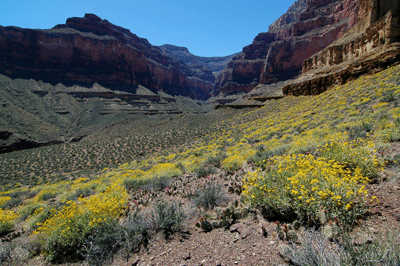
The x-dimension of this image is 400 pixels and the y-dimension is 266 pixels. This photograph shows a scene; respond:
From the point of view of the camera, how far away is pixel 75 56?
91.9 m

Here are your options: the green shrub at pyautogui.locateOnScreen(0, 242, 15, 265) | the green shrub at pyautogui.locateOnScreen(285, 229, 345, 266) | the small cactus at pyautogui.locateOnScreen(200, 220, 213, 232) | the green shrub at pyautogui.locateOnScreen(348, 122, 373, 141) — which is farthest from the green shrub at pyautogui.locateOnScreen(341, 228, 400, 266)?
the green shrub at pyautogui.locateOnScreen(0, 242, 15, 265)

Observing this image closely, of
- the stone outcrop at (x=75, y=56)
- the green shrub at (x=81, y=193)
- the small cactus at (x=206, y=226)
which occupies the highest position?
the stone outcrop at (x=75, y=56)

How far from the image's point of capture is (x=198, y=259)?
2.97m

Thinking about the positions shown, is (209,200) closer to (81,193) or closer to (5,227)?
(5,227)

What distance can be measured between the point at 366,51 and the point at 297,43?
84.7 meters

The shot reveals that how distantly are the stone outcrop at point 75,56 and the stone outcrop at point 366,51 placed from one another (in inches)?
3555

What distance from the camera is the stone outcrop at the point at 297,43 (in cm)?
7888

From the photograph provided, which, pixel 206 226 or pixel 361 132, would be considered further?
pixel 361 132

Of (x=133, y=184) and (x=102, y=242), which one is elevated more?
(x=102, y=242)

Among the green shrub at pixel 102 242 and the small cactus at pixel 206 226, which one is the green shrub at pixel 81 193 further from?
the small cactus at pixel 206 226

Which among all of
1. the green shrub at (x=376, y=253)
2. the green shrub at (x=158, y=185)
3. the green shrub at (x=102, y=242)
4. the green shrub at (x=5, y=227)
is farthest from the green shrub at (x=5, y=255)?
the green shrub at (x=376, y=253)

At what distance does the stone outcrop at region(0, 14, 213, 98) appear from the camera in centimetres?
7825

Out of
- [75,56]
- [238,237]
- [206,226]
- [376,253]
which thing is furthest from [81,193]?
[75,56]

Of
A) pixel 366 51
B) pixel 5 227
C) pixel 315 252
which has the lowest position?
pixel 5 227
